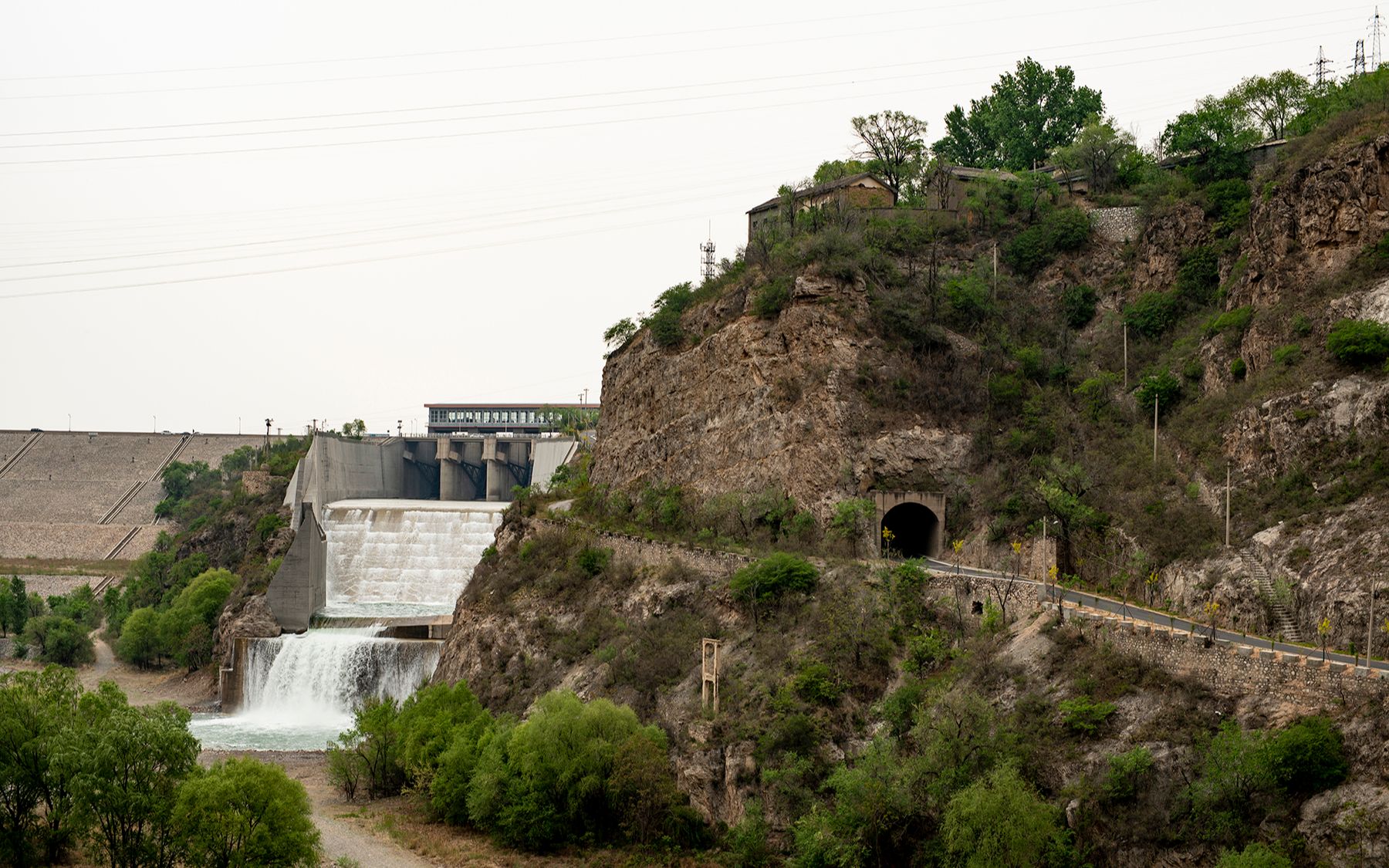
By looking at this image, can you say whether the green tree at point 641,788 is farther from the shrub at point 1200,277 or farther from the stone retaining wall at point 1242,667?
the shrub at point 1200,277

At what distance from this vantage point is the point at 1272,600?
37281 mm

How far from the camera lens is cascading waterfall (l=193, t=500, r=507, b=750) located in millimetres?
63281

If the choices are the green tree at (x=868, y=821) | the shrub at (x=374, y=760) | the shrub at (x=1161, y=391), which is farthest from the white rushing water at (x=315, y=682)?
the shrub at (x=1161, y=391)

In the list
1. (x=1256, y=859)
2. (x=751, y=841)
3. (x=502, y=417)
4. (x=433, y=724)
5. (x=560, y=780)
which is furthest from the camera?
(x=502, y=417)

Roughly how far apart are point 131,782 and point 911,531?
30.9 meters

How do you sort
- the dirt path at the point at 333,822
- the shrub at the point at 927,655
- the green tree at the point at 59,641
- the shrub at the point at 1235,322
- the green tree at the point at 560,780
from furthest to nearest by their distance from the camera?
the green tree at the point at 59,641
the shrub at the point at 1235,322
the green tree at the point at 560,780
the dirt path at the point at 333,822
the shrub at the point at 927,655

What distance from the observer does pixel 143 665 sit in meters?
80.2

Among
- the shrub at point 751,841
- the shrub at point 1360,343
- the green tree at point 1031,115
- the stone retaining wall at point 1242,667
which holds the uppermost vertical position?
the green tree at point 1031,115

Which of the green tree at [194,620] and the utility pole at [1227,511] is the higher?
the utility pole at [1227,511]

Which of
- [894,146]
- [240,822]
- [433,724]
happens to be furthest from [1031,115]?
[240,822]

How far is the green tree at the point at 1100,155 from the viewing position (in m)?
65.7

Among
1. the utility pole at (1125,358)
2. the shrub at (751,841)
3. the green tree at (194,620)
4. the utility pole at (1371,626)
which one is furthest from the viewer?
the green tree at (194,620)

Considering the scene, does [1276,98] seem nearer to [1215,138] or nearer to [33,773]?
[1215,138]

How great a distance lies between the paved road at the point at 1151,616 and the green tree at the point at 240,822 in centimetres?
2164
